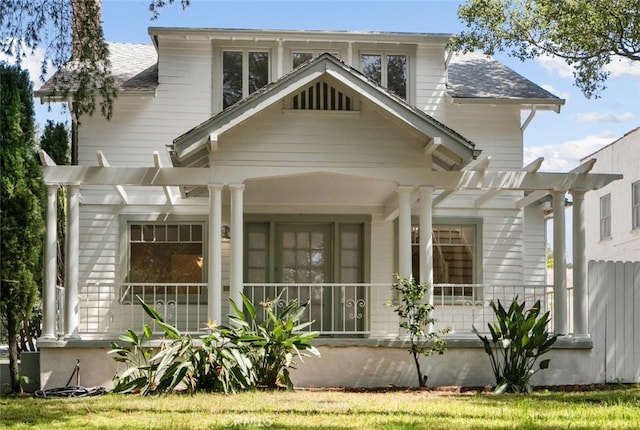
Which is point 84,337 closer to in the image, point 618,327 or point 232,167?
point 232,167

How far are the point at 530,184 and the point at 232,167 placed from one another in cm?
455

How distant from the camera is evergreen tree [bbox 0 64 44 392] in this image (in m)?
14.1

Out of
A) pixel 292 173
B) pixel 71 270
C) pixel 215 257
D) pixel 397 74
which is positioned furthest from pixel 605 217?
pixel 71 270

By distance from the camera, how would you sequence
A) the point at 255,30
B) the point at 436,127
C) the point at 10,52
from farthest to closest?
the point at 255,30, the point at 436,127, the point at 10,52

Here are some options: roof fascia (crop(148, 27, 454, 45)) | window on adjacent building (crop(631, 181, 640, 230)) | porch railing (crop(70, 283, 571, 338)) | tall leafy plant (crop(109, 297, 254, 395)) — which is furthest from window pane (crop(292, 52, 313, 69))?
window on adjacent building (crop(631, 181, 640, 230))

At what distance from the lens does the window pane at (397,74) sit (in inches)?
691

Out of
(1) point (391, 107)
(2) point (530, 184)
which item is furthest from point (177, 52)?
(2) point (530, 184)

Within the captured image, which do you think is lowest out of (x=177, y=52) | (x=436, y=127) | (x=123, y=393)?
(x=123, y=393)

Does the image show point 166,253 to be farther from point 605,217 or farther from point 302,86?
point 605,217

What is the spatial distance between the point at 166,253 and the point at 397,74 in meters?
5.48

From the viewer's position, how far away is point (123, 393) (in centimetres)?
1232

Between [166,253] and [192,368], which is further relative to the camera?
[166,253]

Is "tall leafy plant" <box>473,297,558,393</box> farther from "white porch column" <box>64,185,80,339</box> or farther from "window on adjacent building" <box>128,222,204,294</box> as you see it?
"window on adjacent building" <box>128,222,204,294</box>

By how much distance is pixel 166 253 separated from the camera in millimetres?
16906
